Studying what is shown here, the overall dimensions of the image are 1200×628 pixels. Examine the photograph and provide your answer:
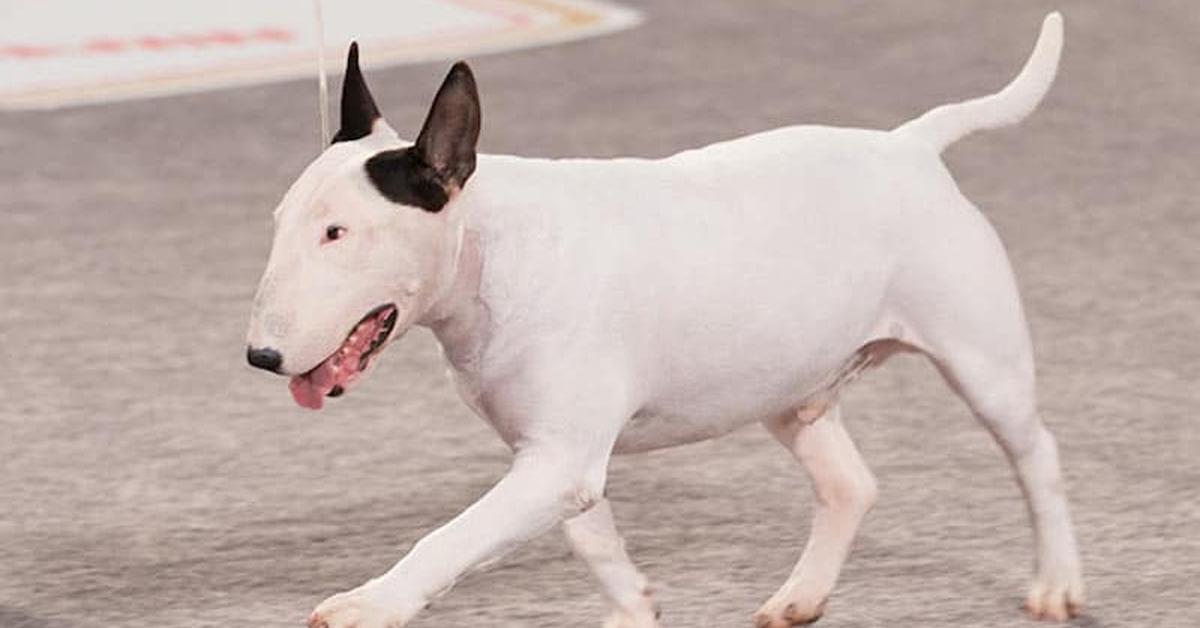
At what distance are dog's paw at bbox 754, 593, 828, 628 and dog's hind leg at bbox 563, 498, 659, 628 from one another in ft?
0.80

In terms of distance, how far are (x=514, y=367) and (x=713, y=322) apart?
1.11 feet

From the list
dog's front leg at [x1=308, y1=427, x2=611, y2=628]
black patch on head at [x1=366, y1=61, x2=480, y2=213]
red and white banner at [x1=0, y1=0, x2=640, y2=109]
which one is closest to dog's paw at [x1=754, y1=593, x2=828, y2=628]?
dog's front leg at [x1=308, y1=427, x2=611, y2=628]

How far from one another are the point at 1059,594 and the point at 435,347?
7.96ft

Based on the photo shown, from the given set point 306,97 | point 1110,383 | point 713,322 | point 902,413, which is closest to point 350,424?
point 902,413

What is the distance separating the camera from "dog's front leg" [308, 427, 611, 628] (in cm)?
386

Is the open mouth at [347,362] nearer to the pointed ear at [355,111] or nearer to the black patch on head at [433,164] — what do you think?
the black patch on head at [433,164]

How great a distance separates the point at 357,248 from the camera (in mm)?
3857

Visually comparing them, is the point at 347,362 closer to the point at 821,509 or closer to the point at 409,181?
the point at 409,181

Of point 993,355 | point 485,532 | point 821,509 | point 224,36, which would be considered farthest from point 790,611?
point 224,36

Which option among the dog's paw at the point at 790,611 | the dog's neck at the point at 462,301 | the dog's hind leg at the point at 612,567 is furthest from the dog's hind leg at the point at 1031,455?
the dog's neck at the point at 462,301

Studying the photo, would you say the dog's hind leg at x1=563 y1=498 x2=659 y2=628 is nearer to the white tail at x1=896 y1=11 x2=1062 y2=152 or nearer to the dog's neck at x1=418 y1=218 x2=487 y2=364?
the dog's neck at x1=418 y1=218 x2=487 y2=364

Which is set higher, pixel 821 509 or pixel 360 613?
pixel 360 613

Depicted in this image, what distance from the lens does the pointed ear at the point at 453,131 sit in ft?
12.5

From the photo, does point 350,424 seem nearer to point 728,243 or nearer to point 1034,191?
point 728,243
